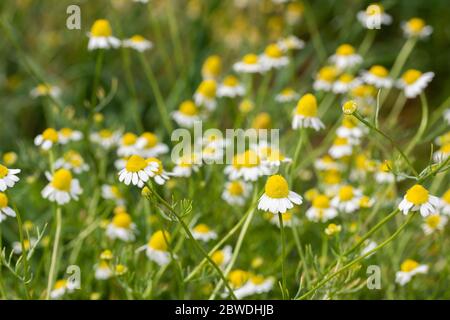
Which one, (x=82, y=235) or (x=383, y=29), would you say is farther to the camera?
(x=383, y=29)

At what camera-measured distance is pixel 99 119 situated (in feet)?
6.63

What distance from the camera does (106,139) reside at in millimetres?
2002

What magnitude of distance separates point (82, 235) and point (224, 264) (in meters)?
0.36

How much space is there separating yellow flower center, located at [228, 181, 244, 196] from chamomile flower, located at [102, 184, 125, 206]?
291 millimetres

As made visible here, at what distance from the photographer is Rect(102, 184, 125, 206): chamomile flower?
1.85m

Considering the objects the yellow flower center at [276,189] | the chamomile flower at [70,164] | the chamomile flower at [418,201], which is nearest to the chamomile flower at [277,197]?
the yellow flower center at [276,189]

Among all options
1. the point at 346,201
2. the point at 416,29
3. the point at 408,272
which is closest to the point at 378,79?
the point at 416,29

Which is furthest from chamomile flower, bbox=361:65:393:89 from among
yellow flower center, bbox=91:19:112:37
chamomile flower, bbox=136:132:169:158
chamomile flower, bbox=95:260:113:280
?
chamomile flower, bbox=95:260:113:280

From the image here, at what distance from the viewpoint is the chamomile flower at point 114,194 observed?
6.08ft

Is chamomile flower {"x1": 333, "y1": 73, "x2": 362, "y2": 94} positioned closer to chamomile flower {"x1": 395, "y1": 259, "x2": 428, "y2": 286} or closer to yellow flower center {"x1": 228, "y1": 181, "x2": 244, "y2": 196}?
yellow flower center {"x1": 228, "y1": 181, "x2": 244, "y2": 196}

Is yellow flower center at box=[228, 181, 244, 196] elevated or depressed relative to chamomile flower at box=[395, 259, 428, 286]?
elevated

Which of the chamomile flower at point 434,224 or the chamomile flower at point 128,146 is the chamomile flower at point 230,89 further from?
the chamomile flower at point 434,224
